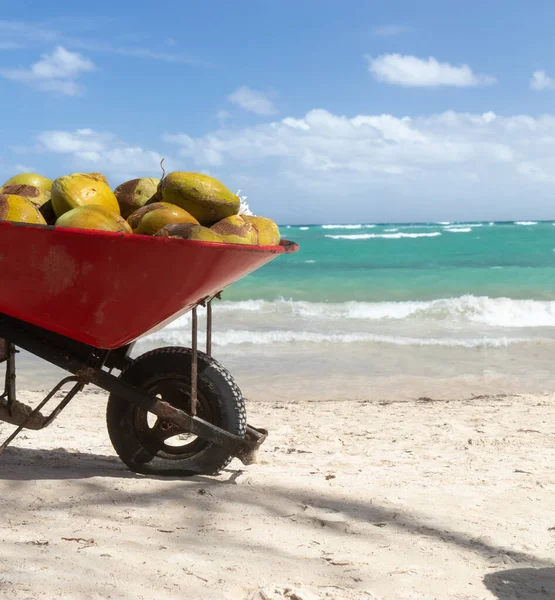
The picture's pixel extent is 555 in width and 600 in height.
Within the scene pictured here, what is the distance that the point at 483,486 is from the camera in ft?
10.1

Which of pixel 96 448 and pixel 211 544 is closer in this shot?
pixel 211 544

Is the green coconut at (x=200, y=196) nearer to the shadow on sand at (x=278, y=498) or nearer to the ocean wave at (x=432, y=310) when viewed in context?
the shadow on sand at (x=278, y=498)

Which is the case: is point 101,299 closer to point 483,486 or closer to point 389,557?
point 389,557

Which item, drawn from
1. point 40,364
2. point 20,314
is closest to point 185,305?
point 20,314

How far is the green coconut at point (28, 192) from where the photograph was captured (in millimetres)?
2895

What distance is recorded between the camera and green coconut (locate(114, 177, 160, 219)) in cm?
300

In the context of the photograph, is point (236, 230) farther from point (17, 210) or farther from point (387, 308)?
point (387, 308)

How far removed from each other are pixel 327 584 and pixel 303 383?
3.90m

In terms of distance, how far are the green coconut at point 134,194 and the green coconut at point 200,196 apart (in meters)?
0.17

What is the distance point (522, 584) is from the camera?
Result: 83.2 inches

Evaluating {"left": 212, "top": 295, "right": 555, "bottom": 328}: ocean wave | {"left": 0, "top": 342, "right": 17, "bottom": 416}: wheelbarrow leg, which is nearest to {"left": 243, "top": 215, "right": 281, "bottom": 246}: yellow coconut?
{"left": 0, "top": 342, "right": 17, "bottom": 416}: wheelbarrow leg

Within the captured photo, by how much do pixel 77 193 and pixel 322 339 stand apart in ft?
17.4

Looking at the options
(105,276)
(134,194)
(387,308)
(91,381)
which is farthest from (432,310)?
(105,276)

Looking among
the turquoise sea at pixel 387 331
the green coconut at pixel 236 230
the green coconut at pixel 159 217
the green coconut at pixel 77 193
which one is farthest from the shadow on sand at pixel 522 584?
the turquoise sea at pixel 387 331
